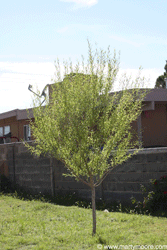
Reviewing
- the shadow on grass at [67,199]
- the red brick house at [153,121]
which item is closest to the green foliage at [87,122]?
the shadow on grass at [67,199]

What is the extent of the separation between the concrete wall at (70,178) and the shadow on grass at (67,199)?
0.51 ft

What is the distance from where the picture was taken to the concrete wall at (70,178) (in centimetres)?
845

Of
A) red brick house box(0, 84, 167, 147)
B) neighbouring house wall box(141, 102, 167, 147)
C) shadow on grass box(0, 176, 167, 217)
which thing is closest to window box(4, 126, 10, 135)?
red brick house box(0, 84, 167, 147)

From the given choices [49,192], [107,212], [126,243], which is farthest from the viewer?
[49,192]

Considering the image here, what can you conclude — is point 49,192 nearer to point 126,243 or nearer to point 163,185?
point 163,185

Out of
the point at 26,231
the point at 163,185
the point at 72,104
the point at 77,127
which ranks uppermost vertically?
the point at 72,104

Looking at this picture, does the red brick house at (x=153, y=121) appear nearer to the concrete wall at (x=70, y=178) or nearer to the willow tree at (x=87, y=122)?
the concrete wall at (x=70, y=178)

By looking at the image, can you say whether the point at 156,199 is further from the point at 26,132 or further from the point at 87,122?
the point at 26,132

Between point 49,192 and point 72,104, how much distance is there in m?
5.63

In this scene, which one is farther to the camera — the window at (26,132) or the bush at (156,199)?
the window at (26,132)

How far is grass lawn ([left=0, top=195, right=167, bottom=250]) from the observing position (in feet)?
19.5

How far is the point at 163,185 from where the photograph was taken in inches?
314

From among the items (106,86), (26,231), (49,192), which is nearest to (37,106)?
(106,86)

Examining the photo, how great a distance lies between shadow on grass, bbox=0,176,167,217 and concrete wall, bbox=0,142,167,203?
0.51ft
